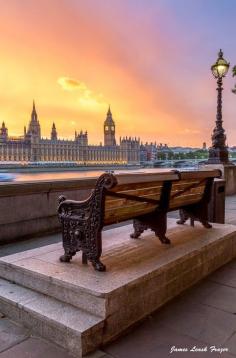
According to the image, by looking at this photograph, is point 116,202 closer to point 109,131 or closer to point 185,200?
point 185,200

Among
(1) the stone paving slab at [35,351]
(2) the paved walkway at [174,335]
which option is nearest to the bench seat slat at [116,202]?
(2) the paved walkway at [174,335]

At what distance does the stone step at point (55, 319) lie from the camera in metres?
2.83

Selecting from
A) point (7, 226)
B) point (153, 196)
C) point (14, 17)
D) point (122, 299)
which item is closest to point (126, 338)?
point (122, 299)

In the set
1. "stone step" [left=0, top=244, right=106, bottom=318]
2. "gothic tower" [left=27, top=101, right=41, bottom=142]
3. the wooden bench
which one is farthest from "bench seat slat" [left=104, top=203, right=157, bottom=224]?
"gothic tower" [left=27, top=101, right=41, bottom=142]

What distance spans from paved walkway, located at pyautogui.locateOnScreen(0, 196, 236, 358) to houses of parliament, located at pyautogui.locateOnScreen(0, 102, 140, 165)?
1310 inches

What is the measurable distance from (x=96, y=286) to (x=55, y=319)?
1.50 ft

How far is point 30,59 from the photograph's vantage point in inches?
1014

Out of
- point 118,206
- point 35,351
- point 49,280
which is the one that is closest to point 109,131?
point 118,206

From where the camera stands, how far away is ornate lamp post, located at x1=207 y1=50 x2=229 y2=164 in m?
14.7

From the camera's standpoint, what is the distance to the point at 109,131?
303 feet

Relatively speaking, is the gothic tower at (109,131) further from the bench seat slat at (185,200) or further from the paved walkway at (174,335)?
the paved walkway at (174,335)

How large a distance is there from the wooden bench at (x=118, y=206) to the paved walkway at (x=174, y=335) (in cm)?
81

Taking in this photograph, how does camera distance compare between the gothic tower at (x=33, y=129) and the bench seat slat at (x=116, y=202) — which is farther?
the gothic tower at (x=33, y=129)

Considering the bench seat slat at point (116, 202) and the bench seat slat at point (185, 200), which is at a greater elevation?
the bench seat slat at point (116, 202)
